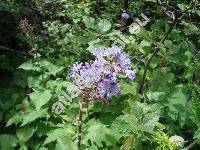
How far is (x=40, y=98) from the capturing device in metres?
2.58

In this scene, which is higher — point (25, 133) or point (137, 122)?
point (137, 122)

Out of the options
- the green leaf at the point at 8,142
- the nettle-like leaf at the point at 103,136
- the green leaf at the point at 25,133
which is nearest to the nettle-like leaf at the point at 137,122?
the nettle-like leaf at the point at 103,136

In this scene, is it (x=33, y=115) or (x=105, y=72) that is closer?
(x=105, y=72)

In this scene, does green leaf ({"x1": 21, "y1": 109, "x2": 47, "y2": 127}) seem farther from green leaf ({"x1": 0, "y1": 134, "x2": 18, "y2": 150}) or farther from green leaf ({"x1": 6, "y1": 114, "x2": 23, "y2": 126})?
green leaf ({"x1": 0, "y1": 134, "x2": 18, "y2": 150})

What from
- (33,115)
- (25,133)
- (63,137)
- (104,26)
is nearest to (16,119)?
(25,133)

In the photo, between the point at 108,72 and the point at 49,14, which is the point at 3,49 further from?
the point at 108,72

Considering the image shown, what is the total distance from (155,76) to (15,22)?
202 cm

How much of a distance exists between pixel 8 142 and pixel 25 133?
152mm

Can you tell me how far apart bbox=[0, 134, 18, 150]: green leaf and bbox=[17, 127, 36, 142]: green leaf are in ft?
0.19

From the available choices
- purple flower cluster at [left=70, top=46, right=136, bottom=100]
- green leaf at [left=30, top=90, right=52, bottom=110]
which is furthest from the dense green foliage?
purple flower cluster at [left=70, top=46, right=136, bottom=100]

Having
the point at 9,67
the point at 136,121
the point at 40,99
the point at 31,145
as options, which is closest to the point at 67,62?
the point at 40,99

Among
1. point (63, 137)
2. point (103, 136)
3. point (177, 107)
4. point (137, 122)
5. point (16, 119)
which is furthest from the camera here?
point (16, 119)

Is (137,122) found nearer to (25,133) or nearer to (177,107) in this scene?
(177,107)

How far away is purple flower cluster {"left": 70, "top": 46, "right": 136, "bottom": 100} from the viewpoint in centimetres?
179
